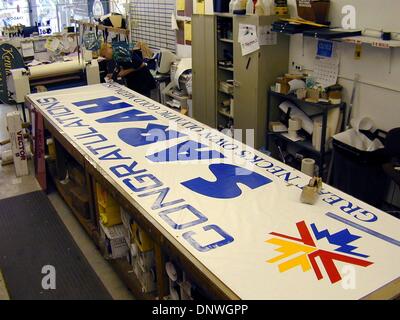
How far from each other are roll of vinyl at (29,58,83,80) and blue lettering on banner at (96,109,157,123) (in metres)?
1.49

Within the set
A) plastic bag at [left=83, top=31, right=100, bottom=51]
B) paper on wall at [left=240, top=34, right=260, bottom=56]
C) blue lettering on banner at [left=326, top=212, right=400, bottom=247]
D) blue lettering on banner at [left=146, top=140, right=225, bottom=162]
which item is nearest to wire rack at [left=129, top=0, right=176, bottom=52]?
plastic bag at [left=83, top=31, right=100, bottom=51]

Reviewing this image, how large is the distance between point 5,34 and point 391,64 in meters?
6.03

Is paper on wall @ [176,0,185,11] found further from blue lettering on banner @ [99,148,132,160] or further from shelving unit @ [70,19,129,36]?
blue lettering on banner @ [99,148,132,160]

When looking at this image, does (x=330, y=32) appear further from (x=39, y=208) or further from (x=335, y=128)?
(x=39, y=208)

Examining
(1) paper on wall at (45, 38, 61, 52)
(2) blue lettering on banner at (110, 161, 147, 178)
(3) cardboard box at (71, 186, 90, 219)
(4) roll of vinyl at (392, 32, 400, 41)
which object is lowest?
(3) cardboard box at (71, 186, 90, 219)

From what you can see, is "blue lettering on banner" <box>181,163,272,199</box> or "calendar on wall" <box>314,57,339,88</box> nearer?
"blue lettering on banner" <box>181,163,272,199</box>

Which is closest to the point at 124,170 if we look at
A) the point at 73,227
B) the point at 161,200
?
the point at 161,200

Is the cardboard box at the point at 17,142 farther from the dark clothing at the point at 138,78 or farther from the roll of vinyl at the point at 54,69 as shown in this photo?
the dark clothing at the point at 138,78

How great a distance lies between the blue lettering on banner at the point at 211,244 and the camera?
179cm

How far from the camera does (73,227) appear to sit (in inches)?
136

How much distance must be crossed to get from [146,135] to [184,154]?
477 mm

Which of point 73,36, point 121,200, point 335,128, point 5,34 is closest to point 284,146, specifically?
point 335,128

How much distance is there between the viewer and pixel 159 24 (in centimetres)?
618

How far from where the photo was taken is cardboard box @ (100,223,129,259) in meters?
2.78
